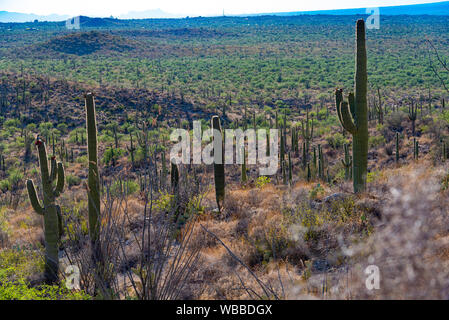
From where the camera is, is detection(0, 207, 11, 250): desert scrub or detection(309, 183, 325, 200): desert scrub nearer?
detection(0, 207, 11, 250): desert scrub

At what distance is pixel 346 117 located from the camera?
9.83 metres

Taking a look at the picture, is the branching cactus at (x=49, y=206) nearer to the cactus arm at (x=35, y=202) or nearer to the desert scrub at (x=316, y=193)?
the cactus arm at (x=35, y=202)

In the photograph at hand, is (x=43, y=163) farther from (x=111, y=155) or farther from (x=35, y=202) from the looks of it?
(x=111, y=155)

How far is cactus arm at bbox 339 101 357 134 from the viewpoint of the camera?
32.1ft

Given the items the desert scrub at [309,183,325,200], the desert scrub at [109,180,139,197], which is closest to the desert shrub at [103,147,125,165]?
the desert scrub at [109,180,139,197]

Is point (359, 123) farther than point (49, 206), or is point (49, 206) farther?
point (359, 123)

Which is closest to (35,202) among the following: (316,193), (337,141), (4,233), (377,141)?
(4,233)

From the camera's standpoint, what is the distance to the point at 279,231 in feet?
27.1

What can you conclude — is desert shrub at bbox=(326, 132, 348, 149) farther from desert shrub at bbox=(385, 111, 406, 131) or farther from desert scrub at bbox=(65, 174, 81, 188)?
desert scrub at bbox=(65, 174, 81, 188)

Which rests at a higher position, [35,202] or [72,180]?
[35,202]

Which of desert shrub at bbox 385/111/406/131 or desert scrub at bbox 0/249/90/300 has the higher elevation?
desert shrub at bbox 385/111/406/131

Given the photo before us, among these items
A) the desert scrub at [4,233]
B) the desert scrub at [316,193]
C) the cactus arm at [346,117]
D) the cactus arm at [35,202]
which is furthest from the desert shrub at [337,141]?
the cactus arm at [35,202]

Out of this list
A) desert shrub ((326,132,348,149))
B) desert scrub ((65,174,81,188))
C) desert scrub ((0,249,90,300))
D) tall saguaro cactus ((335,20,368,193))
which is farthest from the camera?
desert shrub ((326,132,348,149))

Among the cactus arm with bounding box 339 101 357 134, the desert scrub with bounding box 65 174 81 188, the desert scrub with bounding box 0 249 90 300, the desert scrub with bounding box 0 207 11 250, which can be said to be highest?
the cactus arm with bounding box 339 101 357 134
